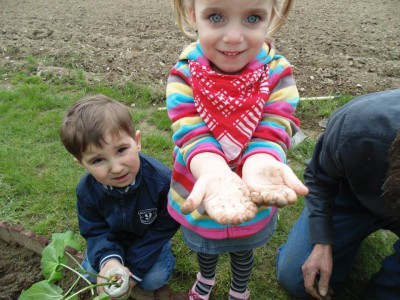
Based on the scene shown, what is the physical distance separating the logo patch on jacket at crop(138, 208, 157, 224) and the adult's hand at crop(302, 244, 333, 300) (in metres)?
0.90

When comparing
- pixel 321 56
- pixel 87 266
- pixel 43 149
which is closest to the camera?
pixel 87 266

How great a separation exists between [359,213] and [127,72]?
3.86 metres

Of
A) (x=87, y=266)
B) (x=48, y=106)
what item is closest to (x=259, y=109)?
(x=87, y=266)

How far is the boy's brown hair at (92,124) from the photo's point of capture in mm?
1738

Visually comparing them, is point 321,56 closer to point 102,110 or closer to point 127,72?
point 127,72

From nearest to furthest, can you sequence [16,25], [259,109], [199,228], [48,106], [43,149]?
[259,109] < [199,228] < [43,149] < [48,106] < [16,25]

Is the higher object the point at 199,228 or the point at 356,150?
the point at 356,150

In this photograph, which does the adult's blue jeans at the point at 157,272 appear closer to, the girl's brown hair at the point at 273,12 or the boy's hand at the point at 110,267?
the boy's hand at the point at 110,267

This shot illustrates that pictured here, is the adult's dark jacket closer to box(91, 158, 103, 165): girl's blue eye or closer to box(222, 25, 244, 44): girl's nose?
box(222, 25, 244, 44): girl's nose

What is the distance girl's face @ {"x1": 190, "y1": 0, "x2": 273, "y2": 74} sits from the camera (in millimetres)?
1310

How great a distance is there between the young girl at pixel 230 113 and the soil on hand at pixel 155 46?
1.32m

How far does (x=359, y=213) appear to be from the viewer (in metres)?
2.24

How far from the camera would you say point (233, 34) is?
1.35 meters

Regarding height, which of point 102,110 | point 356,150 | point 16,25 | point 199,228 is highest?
point 102,110
